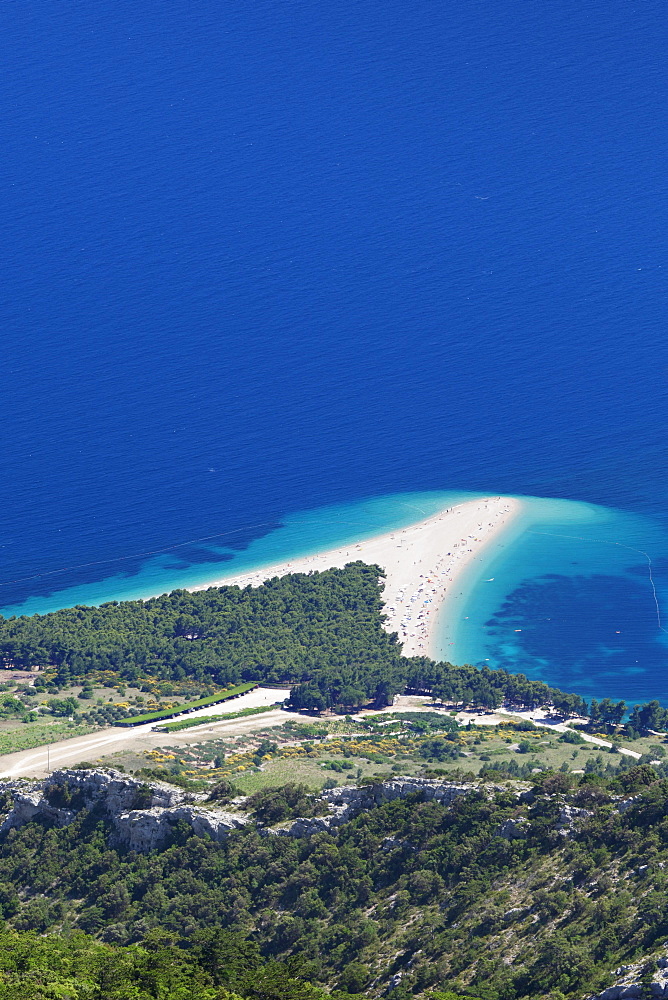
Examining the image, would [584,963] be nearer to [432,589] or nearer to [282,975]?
[282,975]

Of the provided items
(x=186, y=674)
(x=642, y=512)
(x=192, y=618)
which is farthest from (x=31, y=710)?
(x=642, y=512)

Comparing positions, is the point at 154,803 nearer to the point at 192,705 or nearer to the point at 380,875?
the point at 380,875

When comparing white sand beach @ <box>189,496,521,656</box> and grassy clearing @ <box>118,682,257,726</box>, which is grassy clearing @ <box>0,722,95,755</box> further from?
white sand beach @ <box>189,496,521,656</box>

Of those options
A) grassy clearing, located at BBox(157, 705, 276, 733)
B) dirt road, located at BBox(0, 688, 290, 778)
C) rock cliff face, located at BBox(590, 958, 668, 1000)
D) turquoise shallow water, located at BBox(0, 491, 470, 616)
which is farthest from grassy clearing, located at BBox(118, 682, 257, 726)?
rock cliff face, located at BBox(590, 958, 668, 1000)

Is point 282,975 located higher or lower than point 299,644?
lower

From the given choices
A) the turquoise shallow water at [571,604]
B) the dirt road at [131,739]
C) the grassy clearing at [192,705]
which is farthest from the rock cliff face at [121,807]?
the turquoise shallow water at [571,604]

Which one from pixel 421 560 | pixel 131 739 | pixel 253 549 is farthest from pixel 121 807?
pixel 253 549
